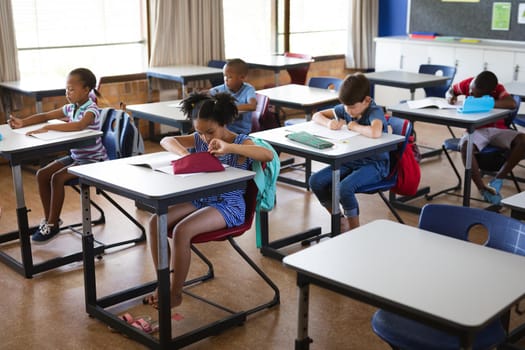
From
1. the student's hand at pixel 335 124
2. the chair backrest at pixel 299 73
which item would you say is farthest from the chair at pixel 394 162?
the chair backrest at pixel 299 73

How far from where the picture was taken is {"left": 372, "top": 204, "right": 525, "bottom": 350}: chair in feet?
7.28

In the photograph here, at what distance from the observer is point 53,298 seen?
3.58 meters

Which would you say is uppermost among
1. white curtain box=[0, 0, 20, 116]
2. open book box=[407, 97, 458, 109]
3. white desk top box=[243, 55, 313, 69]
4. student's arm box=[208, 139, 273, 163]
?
white curtain box=[0, 0, 20, 116]

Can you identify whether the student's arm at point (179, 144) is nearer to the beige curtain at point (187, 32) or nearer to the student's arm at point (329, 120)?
the student's arm at point (329, 120)

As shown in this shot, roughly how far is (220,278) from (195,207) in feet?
2.02

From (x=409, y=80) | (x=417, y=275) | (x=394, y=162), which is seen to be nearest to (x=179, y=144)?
(x=394, y=162)

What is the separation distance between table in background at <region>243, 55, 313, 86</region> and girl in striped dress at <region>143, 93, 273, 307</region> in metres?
3.77

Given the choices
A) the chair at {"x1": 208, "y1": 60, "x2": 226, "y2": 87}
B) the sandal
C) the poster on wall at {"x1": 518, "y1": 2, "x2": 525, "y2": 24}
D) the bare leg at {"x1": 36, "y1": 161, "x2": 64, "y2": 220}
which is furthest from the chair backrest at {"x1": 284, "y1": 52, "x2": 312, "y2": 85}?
the sandal

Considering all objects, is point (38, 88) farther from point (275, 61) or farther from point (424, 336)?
point (424, 336)

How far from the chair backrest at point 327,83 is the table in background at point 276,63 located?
43.6 inches

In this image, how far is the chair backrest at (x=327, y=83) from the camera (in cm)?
577

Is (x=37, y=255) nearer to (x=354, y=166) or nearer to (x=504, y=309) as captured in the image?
(x=354, y=166)

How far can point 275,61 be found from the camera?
24.1 ft

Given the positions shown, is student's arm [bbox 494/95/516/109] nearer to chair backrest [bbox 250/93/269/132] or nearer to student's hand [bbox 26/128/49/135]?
chair backrest [bbox 250/93/269/132]
